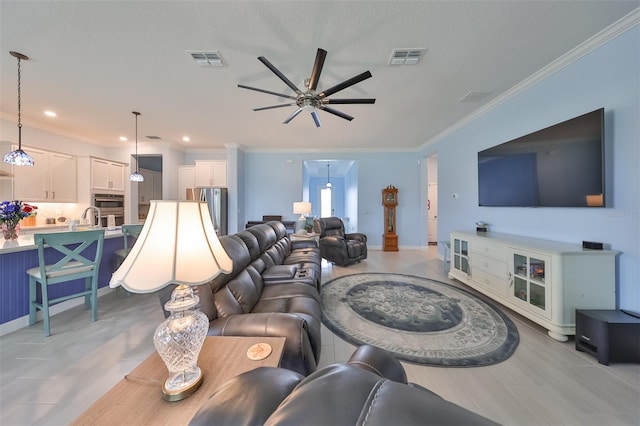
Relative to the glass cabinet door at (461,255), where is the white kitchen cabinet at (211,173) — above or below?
above

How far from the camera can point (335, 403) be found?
348 mm

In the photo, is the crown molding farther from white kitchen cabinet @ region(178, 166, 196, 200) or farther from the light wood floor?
white kitchen cabinet @ region(178, 166, 196, 200)

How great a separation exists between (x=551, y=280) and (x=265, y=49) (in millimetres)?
3491

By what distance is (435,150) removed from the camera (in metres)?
5.20

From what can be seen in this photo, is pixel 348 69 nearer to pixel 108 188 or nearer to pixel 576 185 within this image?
pixel 576 185

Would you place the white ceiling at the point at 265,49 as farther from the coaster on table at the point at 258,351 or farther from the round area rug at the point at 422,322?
the round area rug at the point at 422,322

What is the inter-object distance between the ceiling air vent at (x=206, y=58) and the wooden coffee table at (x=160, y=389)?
2.67m

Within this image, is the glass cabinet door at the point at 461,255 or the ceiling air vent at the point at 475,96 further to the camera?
the glass cabinet door at the point at 461,255

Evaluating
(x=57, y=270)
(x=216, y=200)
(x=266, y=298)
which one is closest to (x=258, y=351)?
(x=266, y=298)

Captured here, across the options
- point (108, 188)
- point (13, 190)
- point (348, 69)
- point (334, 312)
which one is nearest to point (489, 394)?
point (334, 312)

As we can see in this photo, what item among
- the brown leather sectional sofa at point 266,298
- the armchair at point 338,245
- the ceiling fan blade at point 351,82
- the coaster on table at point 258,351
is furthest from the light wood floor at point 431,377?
the ceiling fan blade at point 351,82

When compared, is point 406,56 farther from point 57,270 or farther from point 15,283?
point 15,283

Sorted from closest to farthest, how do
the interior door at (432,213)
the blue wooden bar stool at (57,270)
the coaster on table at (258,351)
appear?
the coaster on table at (258,351)
the blue wooden bar stool at (57,270)
the interior door at (432,213)

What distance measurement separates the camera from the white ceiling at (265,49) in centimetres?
184
